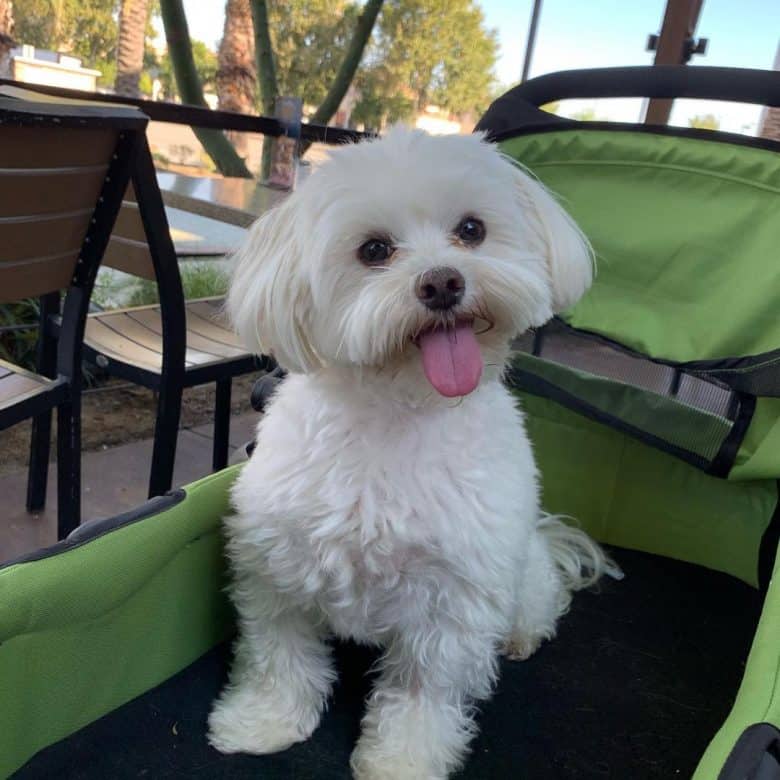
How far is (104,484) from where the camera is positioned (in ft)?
8.36

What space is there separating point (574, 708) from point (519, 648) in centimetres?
15

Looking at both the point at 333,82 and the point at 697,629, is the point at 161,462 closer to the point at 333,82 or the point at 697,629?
the point at 697,629

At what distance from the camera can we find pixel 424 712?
3.89 feet

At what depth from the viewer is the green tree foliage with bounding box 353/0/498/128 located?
520cm

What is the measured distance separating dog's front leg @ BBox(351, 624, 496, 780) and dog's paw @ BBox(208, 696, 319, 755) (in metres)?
0.12

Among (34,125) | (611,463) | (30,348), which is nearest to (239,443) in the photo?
(30,348)

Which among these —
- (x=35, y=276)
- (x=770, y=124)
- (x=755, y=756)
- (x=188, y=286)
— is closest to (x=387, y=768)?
(x=755, y=756)

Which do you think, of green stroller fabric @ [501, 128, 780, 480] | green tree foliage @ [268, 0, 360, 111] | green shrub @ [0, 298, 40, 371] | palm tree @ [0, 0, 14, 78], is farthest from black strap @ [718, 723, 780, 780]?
green tree foliage @ [268, 0, 360, 111]

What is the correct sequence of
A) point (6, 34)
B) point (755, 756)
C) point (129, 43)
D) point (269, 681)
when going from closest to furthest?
point (755, 756)
point (269, 681)
point (6, 34)
point (129, 43)

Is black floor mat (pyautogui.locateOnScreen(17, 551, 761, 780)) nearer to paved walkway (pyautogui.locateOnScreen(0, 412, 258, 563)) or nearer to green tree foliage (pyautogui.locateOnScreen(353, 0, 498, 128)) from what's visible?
paved walkway (pyautogui.locateOnScreen(0, 412, 258, 563))

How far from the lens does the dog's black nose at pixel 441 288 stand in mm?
931

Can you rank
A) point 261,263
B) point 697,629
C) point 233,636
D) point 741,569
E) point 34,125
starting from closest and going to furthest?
point 261,263, point 34,125, point 233,636, point 697,629, point 741,569

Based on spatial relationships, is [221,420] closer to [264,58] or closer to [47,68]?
[47,68]

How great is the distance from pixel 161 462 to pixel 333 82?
13.8 ft
